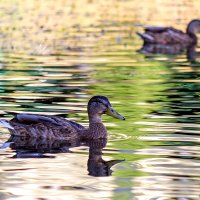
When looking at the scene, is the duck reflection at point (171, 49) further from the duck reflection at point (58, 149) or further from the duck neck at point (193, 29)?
the duck reflection at point (58, 149)

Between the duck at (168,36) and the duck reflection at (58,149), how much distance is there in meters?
15.9

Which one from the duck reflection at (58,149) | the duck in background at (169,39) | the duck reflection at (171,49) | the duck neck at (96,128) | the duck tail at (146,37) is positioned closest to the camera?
the duck reflection at (58,149)

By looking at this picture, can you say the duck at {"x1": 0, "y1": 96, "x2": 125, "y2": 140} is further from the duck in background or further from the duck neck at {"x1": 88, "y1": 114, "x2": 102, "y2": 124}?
the duck in background

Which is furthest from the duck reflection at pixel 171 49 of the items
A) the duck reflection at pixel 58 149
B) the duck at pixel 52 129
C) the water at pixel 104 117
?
the duck reflection at pixel 58 149

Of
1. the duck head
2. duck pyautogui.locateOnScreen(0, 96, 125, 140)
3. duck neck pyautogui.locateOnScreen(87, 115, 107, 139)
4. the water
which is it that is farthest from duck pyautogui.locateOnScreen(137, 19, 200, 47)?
duck pyautogui.locateOnScreen(0, 96, 125, 140)

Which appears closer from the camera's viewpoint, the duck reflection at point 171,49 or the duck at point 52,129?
the duck at point 52,129

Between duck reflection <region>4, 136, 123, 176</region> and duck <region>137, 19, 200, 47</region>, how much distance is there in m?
15.9

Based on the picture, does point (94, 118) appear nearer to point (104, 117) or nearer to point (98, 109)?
point (98, 109)

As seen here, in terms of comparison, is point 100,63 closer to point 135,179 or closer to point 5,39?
point 5,39

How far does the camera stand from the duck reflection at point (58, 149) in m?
12.0

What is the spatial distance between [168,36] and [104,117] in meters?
14.4

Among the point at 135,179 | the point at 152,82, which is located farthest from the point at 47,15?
the point at 135,179

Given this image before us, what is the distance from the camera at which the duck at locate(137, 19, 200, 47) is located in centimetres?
2998

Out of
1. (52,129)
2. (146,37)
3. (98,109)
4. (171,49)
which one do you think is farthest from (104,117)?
(146,37)
